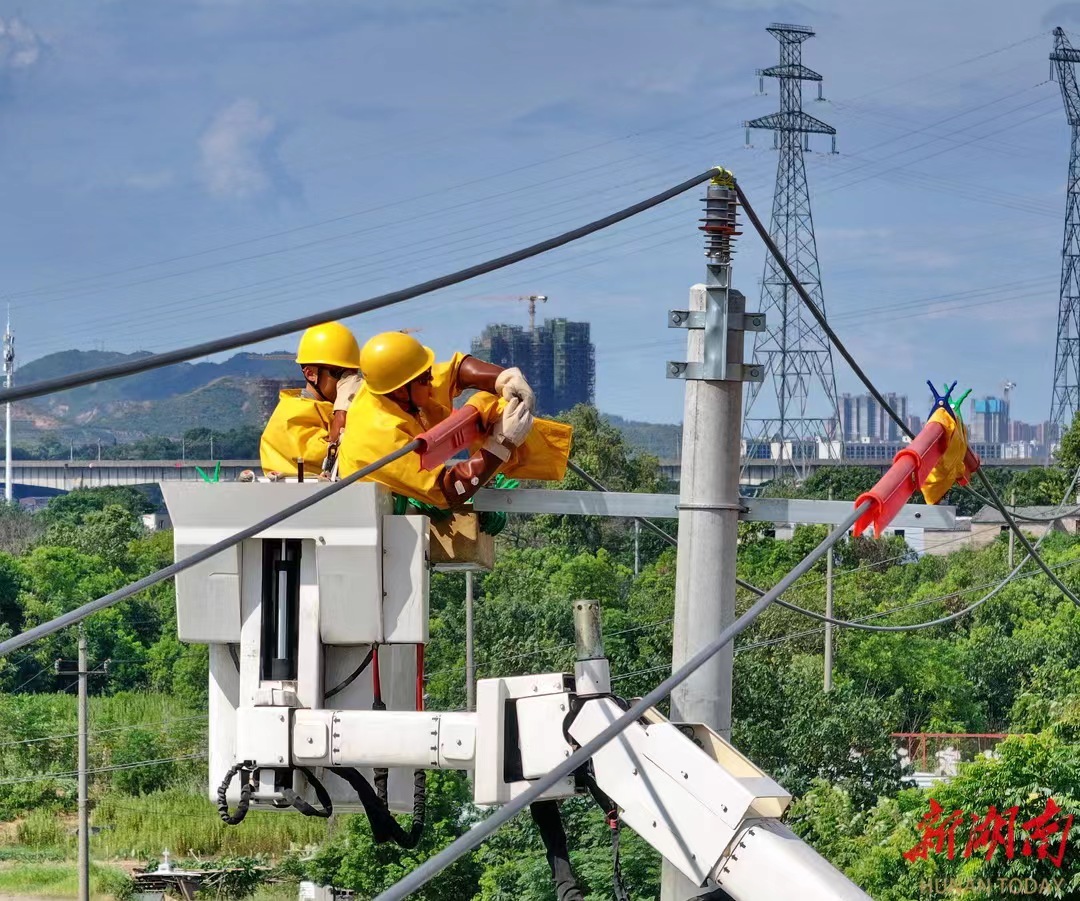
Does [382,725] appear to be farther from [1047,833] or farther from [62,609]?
[62,609]

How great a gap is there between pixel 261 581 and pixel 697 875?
1.80 metres

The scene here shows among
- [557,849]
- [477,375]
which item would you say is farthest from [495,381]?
[557,849]

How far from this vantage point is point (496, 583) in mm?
38719

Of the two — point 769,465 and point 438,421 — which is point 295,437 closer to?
point 438,421

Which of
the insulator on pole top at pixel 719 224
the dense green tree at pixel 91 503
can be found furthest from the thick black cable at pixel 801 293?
the dense green tree at pixel 91 503

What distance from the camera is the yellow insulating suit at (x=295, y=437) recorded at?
6.48 meters

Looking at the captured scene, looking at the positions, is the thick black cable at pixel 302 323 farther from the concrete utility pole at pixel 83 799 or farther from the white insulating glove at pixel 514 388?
the concrete utility pole at pixel 83 799

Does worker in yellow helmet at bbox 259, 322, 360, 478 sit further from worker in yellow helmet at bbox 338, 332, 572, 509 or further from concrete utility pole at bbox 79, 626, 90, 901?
concrete utility pole at bbox 79, 626, 90, 901

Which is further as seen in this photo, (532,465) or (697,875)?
(532,465)

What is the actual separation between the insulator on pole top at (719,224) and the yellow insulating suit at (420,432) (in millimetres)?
899

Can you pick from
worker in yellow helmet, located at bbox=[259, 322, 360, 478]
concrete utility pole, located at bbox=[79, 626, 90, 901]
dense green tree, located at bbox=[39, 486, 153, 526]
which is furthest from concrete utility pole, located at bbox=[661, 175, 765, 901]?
dense green tree, located at bbox=[39, 486, 153, 526]

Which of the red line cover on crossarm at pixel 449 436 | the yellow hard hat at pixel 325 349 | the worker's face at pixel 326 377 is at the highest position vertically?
the yellow hard hat at pixel 325 349

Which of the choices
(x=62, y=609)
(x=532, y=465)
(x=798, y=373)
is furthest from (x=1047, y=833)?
(x=798, y=373)

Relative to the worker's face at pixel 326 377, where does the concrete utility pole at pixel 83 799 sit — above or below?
below
